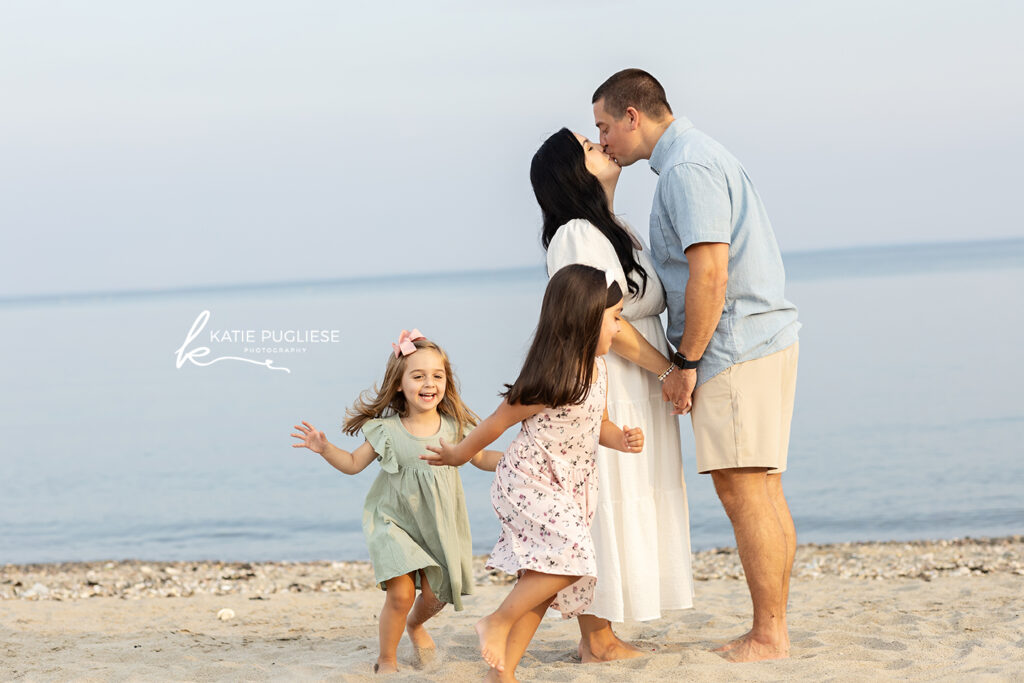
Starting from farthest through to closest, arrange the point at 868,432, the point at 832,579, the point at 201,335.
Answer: the point at 201,335, the point at 868,432, the point at 832,579

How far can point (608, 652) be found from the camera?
153 inches

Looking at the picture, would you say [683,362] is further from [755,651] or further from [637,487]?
[755,651]

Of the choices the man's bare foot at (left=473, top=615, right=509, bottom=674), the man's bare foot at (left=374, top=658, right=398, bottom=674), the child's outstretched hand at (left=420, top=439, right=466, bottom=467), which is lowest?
the man's bare foot at (left=374, top=658, right=398, bottom=674)

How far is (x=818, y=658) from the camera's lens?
376 cm

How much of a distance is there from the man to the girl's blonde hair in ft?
2.88

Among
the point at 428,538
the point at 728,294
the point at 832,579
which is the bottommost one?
the point at 832,579

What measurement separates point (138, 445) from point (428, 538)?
1017 cm

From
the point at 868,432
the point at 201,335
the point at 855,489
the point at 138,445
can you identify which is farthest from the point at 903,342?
the point at 201,335

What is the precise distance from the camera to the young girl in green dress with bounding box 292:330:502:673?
3.85 meters

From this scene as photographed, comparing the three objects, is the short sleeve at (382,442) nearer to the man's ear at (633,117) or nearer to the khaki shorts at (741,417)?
the khaki shorts at (741,417)

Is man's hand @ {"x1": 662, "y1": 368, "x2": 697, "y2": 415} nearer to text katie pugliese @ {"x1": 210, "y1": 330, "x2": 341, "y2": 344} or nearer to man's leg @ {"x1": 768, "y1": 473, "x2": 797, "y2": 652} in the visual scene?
man's leg @ {"x1": 768, "y1": 473, "x2": 797, "y2": 652}

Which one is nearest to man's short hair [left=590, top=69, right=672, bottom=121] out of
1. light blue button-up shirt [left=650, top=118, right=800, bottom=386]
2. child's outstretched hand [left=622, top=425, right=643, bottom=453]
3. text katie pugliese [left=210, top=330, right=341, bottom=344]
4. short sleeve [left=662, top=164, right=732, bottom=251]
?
light blue button-up shirt [left=650, top=118, right=800, bottom=386]

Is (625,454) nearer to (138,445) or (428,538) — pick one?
(428,538)

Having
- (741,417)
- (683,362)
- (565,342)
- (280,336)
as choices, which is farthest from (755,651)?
(280,336)
